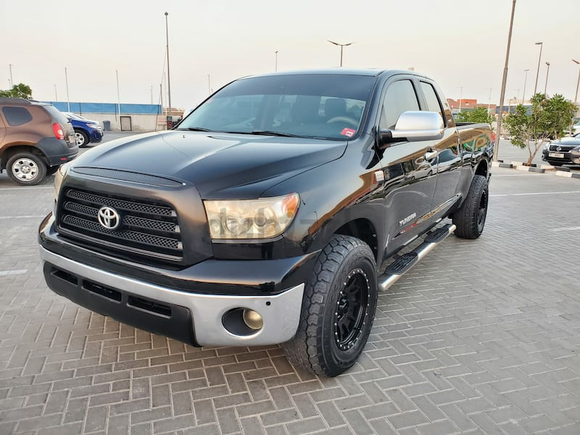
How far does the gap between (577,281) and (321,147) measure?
3.46 m

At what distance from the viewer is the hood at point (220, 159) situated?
7.70ft

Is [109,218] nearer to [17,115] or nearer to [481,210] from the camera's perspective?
[481,210]

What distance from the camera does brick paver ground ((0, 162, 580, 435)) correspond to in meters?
2.44

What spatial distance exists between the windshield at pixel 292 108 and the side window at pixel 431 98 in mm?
1169

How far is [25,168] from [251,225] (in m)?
9.08

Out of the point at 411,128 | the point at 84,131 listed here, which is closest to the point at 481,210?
the point at 411,128

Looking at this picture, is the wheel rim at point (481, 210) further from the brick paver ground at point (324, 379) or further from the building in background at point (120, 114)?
the building in background at point (120, 114)

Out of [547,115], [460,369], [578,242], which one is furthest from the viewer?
[547,115]

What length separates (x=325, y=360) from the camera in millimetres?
2639

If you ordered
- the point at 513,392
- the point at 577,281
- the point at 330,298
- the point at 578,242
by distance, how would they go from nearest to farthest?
the point at 330,298, the point at 513,392, the point at 577,281, the point at 578,242

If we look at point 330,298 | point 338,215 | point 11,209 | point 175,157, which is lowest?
point 11,209

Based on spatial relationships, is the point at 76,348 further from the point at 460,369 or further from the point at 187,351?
the point at 460,369

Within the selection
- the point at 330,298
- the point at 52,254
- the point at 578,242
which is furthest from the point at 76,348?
the point at 578,242

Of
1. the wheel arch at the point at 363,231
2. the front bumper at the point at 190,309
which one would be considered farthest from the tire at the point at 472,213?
the front bumper at the point at 190,309
